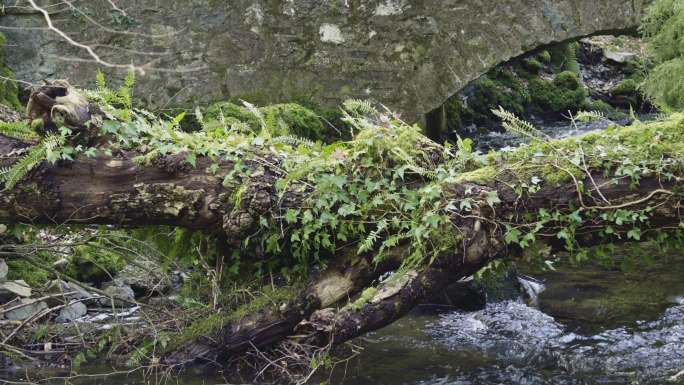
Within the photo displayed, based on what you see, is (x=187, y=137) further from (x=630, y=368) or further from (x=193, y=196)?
(x=630, y=368)

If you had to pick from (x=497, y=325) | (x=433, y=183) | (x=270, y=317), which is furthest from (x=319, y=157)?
(x=497, y=325)

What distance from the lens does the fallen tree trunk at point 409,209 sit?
12.9 ft

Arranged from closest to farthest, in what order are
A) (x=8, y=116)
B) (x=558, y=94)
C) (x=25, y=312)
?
(x=8, y=116) → (x=25, y=312) → (x=558, y=94)

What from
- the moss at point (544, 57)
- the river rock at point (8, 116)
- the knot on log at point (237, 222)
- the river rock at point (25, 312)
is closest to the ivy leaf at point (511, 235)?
the knot on log at point (237, 222)

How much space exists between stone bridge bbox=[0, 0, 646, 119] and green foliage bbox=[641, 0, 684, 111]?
137 centimetres

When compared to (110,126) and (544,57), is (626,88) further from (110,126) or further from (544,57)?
(110,126)

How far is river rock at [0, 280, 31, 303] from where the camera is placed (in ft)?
18.0

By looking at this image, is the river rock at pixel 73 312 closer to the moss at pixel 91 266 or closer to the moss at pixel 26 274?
the moss at pixel 26 274

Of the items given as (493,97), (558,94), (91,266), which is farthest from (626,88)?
(91,266)

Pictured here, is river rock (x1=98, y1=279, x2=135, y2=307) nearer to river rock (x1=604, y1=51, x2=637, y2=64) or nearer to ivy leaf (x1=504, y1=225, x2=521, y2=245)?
ivy leaf (x1=504, y1=225, x2=521, y2=245)

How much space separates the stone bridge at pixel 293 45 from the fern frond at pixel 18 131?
490 cm

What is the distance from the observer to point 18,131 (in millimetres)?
4023

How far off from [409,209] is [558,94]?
9.64m

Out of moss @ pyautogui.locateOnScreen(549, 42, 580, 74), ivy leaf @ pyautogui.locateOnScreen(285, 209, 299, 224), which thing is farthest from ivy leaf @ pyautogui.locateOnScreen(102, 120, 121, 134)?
moss @ pyautogui.locateOnScreen(549, 42, 580, 74)
